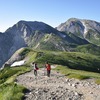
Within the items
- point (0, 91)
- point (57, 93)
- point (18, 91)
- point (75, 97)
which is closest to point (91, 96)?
point (75, 97)

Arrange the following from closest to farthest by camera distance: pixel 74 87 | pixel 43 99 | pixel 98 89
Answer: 1. pixel 43 99
2. pixel 98 89
3. pixel 74 87

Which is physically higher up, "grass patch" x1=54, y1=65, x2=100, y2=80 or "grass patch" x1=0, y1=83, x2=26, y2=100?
"grass patch" x1=0, y1=83, x2=26, y2=100

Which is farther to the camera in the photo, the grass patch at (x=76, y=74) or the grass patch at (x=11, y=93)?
the grass patch at (x=76, y=74)

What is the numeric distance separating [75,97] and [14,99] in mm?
7571

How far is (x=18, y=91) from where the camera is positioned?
38.1m

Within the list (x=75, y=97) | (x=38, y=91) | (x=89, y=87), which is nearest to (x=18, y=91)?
(x=38, y=91)

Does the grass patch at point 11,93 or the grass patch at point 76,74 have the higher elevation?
the grass patch at point 11,93

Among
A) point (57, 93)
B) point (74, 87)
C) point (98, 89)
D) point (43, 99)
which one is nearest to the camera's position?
point (43, 99)

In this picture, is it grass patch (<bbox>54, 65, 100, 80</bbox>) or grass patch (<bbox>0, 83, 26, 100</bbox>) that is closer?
grass patch (<bbox>0, 83, 26, 100</bbox>)

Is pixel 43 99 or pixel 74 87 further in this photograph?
pixel 74 87

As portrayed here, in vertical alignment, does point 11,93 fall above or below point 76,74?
above

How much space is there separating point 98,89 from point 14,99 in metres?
13.0

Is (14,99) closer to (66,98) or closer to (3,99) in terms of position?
(3,99)

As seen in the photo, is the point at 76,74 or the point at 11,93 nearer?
the point at 11,93
